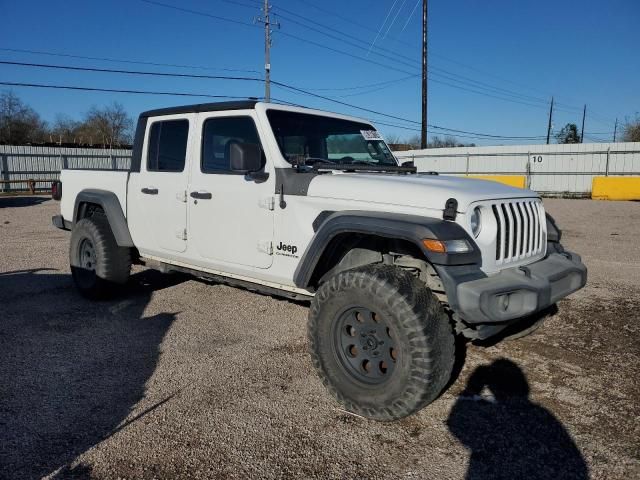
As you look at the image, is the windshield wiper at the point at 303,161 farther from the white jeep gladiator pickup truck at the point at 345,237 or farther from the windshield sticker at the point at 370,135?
the windshield sticker at the point at 370,135

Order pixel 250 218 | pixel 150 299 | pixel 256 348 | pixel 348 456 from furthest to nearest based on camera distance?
pixel 150 299 < pixel 256 348 < pixel 250 218 < pixel 348 456

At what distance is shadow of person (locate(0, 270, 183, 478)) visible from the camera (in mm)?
2807

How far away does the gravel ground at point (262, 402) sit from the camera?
8.80 ft

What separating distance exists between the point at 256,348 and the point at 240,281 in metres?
0.58

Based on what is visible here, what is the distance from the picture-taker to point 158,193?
15.9 ft

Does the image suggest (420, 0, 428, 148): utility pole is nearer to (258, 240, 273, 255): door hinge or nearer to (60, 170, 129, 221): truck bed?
(60, 170, 129, 221): truck bed

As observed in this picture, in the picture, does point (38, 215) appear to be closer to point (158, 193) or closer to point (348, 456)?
point (158, 193)

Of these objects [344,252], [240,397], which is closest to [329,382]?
[240,397]

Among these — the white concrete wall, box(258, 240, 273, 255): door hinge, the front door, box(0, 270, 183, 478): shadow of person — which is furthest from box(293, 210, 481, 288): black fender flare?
the white concrete wall

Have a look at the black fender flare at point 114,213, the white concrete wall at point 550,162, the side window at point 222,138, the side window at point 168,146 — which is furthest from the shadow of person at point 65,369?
the white concrete wall at point 550,162

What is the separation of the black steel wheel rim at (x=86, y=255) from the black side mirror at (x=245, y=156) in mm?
2653

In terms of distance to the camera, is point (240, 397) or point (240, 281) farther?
point (240, 281)

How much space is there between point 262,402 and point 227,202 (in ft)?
5.37

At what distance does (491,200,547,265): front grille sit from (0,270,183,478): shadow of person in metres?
2.56
